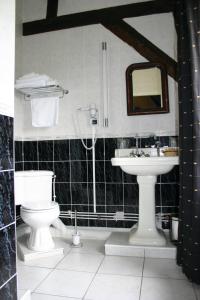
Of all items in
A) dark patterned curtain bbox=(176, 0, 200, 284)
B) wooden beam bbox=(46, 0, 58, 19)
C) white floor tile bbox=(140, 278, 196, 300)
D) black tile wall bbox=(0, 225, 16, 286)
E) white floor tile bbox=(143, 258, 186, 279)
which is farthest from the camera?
wooden beam bbox=(46, 0, 58, 19)

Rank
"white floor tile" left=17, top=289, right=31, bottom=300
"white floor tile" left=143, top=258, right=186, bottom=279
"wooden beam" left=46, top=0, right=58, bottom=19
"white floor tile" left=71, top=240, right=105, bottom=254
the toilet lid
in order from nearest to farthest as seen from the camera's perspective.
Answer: "white floor tile" left=17, top=289, right=31, bottom=300
"white floor tile" left=143, top=258, right=186, bottom=279
the toilet lid
"white floor tile" left=71, top=240, right=105, bottom=254
"wooden beam" left=46, top=0, right=58, bottom=19

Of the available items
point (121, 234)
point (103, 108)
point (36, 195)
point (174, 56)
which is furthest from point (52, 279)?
point (174, 56)

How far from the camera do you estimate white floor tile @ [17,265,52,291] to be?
1781mm

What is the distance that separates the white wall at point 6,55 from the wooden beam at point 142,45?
5.38 ft

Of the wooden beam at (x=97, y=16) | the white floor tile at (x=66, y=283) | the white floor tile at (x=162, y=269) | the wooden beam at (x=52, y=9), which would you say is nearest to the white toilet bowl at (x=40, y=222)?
the white floor tile at (x=66, y=283)

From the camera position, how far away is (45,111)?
2828mm

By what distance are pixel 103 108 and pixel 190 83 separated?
1.12 m

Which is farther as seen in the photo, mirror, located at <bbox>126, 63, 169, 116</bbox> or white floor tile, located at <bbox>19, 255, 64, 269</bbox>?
mirror, located at <bbox>126, 63, 169, 116</bbox>

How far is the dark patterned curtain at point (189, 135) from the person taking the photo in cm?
175

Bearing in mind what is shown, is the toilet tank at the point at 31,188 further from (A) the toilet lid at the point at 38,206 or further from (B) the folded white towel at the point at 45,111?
(B) the folded white towel at the point at 45,111

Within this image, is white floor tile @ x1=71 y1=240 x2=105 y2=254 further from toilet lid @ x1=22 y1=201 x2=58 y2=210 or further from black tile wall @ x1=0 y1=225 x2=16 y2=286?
black tile wall @ x1=0 y1=225 x2=16 y2=286

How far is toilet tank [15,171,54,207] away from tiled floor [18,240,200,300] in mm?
548

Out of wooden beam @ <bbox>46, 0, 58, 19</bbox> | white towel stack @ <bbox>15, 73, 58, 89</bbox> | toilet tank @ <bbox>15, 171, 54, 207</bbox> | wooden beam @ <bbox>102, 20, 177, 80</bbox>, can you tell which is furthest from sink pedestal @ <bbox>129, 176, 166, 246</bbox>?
wooden beam @ <bbox>46, 0, 58, 19</bbox>

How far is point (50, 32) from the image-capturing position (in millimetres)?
3008
